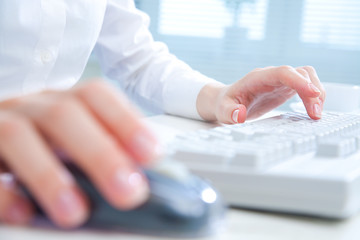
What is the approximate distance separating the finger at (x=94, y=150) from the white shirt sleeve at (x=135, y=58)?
69cm

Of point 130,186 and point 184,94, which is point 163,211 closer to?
point 130,186

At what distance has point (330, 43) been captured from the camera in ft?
7.90

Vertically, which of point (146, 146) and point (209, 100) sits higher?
point (146, 146)

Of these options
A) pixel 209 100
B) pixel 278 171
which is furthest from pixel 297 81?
pixel 278 171

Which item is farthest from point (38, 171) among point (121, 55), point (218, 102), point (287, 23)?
point (287, 23)

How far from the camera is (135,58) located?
1.11 m

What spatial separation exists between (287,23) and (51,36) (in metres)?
1.74

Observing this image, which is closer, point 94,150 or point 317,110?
point 94,150

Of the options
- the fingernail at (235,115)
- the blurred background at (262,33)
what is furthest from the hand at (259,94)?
the blurred background at (262,33)

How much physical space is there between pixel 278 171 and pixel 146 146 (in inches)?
4.7

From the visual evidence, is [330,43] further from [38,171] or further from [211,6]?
[38,171]

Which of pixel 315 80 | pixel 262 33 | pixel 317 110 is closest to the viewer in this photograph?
pixel 317 110

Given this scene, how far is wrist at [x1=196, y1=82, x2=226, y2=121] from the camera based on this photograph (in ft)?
2.65

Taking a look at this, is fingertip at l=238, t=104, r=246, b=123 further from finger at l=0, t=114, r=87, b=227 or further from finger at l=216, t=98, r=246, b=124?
finger at l=0, t=114, r=87, b=227
